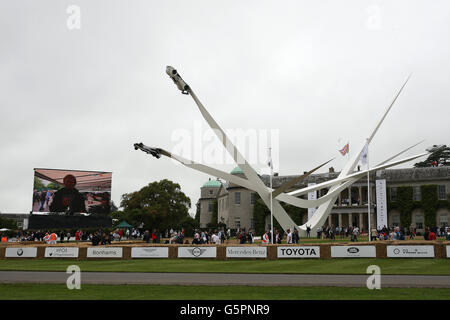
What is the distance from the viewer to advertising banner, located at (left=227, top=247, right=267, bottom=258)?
88.2 feet

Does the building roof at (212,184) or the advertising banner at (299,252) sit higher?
the building roof at (212,184)

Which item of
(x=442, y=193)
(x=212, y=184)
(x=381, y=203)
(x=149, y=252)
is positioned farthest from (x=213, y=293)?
(x=212, y=184)

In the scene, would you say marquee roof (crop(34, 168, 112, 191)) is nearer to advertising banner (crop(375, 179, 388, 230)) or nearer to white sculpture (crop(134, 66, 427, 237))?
white sculpture (crop(134, 66, 427, 237))

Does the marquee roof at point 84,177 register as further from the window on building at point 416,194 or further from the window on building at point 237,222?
the window on building at point 416,194

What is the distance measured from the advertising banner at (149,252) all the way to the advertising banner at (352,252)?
36.2 feet

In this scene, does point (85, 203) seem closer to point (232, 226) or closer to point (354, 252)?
point (232, 226)

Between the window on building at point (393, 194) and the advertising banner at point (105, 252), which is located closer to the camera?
the advertising banner at point (105, 252)

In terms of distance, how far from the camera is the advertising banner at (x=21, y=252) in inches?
1244

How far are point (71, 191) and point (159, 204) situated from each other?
14547 millimetres

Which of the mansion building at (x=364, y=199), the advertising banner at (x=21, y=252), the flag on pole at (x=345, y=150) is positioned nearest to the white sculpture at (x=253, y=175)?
the flag on pole at (x=345, y=150)

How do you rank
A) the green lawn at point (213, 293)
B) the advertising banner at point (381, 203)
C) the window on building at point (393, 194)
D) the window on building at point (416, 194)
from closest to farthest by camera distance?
the green lawn at point (213, 293) → the advertising banner at point (381, 203) → the window on building at point (416, 194) → the window on building at point (393, 194)

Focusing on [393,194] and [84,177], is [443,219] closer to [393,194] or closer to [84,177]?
Result: [393,194]

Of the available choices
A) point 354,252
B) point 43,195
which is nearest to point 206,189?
point 43,195

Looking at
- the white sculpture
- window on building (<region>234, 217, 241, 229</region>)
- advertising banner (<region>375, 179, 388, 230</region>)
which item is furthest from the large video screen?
advertising banner (<region>375, 179, 388, 230</region>)
